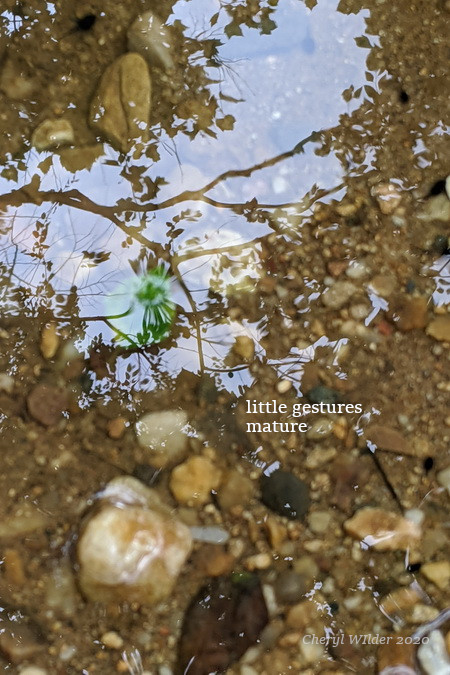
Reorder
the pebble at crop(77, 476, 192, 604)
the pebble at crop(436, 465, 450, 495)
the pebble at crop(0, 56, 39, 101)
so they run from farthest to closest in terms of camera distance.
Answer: the pebble at crop(0, 56, 39, 101), the pebble at crop(436, 465, 450, 495), the pebble at crop(77, 476, 192, 604)

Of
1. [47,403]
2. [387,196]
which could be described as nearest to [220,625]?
[47,403]

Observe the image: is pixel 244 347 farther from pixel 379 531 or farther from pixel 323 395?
pixel 379 531

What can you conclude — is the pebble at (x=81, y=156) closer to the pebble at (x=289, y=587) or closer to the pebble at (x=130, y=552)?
the pebble at (x=130, y=552)

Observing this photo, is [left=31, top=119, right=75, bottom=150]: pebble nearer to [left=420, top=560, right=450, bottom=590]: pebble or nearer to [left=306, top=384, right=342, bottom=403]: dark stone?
[left=306, top=384, right=342, bottom=403]: dark stone

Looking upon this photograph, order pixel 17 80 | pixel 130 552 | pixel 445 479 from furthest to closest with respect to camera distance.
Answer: pixel 17 80 < pixel 445 479 < pixel 130 552

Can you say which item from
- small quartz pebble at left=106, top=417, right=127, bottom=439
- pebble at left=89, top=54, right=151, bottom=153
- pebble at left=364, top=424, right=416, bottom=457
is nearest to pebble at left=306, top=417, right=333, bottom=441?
pebble at left=364, top=424, right=416, bottom=457

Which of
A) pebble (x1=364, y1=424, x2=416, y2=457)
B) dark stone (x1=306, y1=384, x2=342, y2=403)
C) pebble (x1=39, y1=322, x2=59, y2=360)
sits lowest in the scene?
pebble (x1=364, y1=424, x2=416, y2=457)
